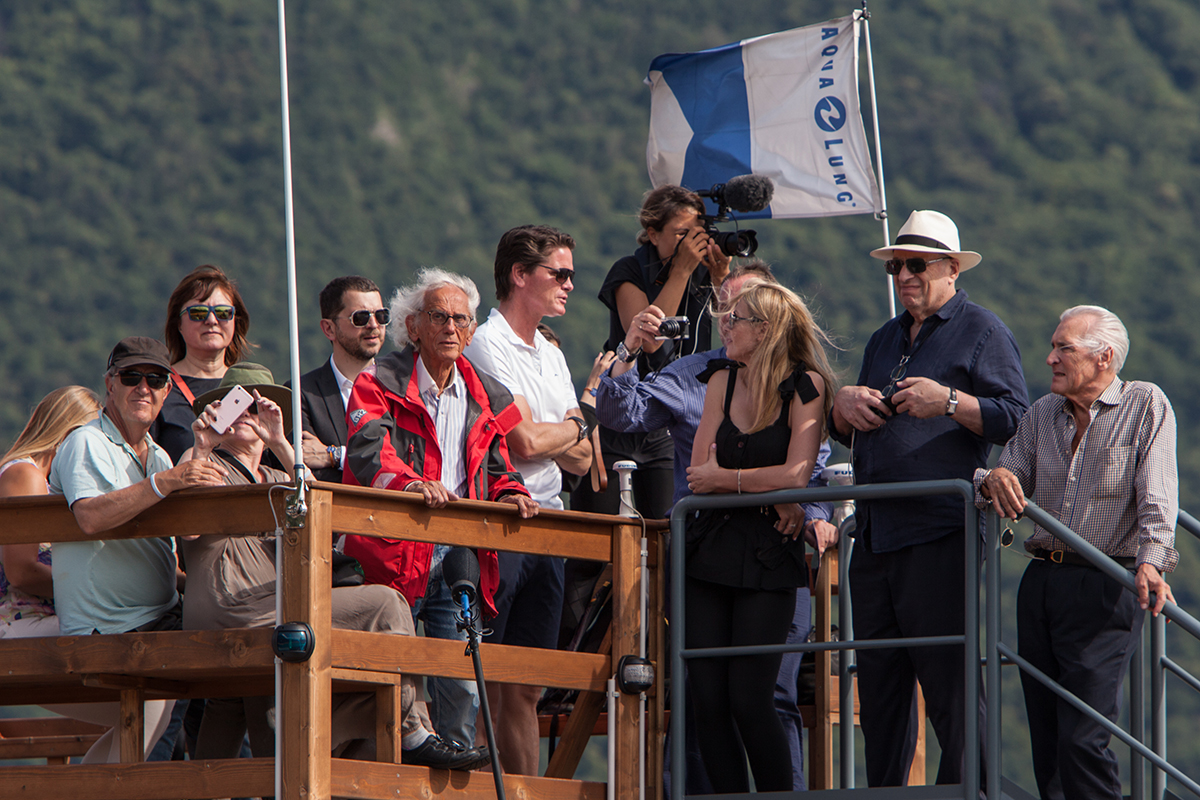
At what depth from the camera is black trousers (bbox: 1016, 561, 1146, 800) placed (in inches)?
220

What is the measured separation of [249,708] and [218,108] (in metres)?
63.8

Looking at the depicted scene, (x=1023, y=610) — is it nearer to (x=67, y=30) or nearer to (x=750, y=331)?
(x=750, y=331)

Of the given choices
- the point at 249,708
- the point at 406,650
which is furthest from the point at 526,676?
the point at 249,708

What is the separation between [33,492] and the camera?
6.00 m

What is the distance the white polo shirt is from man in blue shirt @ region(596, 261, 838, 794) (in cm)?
38

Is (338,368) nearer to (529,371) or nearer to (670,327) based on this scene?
(529,371)

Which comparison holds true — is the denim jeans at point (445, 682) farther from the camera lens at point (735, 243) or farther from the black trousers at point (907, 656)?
the camera lens at point (735, 243)

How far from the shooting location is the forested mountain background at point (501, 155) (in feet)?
198

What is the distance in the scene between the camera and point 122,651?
5480mm

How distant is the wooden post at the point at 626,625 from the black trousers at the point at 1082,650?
1.24 metres

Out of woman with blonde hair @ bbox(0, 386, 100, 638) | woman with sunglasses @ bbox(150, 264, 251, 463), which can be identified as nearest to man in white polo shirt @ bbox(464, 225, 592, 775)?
woman with sunglasses @ bbox(150, 264, 251, 463)

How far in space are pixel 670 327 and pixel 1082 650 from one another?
192 centimetres

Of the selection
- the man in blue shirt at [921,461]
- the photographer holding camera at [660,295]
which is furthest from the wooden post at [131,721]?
the man in blue shirt at [921,461]

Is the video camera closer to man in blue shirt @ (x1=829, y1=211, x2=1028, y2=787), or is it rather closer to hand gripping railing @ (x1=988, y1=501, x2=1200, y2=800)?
man in blue shirt @ (x1=829, y1=211, x2=1028, y2=787)
